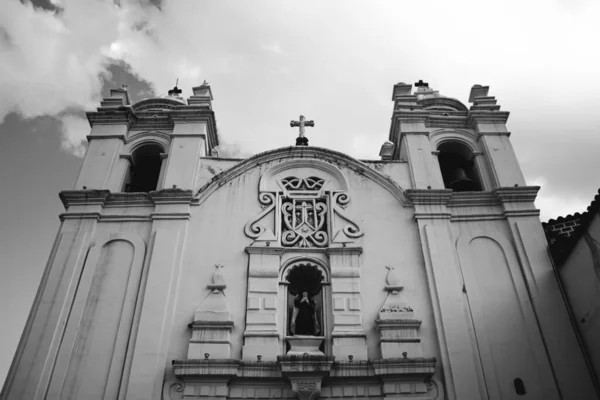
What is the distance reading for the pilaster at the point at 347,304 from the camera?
9844 mm

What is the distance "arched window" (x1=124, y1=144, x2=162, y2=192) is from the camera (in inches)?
521

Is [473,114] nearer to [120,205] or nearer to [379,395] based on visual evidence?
[379,395]

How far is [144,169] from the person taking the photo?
1382 cm

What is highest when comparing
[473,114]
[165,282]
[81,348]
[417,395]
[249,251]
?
[473,114]

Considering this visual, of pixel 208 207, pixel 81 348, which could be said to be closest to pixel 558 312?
pixel 208 207

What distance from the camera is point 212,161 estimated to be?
12.9m

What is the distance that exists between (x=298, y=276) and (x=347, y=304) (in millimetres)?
1295

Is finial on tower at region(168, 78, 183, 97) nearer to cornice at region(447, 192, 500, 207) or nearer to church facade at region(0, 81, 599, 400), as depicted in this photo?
church facade at region(0, 81, 599, 400)

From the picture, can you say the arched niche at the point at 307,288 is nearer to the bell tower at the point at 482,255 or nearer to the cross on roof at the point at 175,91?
the bell tower at the point at 482,255

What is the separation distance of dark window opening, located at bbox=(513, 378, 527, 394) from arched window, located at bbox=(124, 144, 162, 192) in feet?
28.6

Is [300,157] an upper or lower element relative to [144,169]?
lower

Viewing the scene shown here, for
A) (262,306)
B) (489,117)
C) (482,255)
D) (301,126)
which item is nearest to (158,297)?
(262,306)

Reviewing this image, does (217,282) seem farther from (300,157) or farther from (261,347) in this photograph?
(300,157)

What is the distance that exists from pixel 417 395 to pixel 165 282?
500cm
